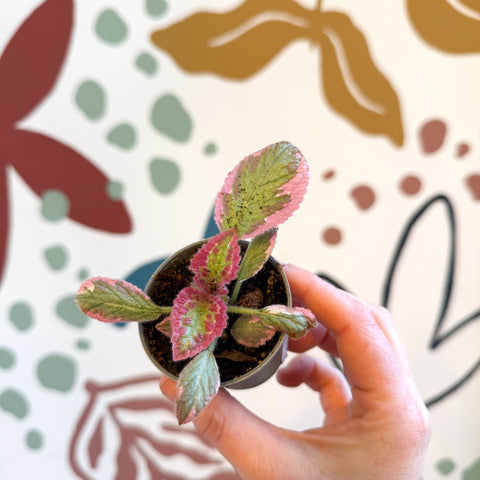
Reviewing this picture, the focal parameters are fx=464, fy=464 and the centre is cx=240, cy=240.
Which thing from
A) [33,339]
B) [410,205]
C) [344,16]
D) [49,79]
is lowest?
[33,339]

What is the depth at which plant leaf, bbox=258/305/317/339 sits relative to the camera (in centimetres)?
34

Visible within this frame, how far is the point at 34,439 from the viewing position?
74 centimetres

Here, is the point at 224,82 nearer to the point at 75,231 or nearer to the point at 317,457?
the point at 75,231

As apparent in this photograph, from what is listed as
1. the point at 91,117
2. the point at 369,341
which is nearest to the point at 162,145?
the point at 91,117

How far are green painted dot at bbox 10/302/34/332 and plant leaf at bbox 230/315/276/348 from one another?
1.55 feet

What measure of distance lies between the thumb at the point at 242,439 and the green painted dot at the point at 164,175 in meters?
0.39

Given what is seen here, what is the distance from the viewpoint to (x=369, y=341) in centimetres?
48

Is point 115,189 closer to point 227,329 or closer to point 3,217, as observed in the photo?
point 3,217

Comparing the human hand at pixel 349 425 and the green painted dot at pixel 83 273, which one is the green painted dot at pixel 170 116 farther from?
the human hand at pixel 349 425

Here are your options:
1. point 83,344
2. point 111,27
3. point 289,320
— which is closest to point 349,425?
point 289,320

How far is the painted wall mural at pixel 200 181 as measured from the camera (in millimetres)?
730

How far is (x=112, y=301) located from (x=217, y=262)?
0.08m

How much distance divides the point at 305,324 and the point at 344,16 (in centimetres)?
60

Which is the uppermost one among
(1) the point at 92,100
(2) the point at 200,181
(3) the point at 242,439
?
(1) the point at 92,100
